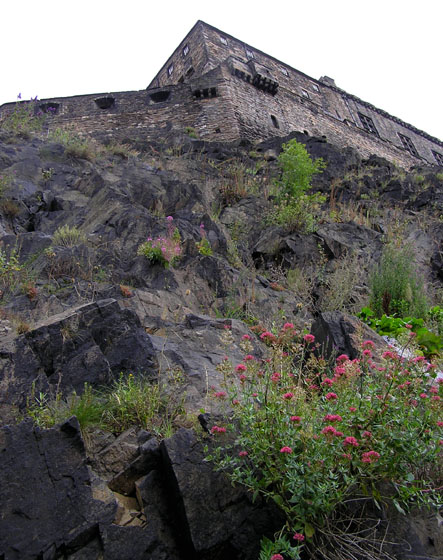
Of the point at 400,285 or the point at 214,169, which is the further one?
the point at 214,169

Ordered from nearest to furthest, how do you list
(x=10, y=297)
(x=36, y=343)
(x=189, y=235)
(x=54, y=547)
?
(x=54, y=547), (x=36, y=343), (x=10, y=297), (x=189, y=235)

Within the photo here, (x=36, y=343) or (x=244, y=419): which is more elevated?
(x=36, y=343)

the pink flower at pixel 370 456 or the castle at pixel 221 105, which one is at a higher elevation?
the castle at pixel 221 105

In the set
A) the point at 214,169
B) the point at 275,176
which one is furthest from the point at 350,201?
the point at 214,169

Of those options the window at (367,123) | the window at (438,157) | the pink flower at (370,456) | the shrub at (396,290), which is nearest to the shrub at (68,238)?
the shrub at (396,290)

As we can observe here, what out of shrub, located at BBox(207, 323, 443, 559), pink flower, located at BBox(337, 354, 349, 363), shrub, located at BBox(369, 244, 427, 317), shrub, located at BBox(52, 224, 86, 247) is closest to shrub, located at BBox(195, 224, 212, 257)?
shrub, located at BBox(52, 224, 86, 247)

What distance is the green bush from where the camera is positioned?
26.8ft

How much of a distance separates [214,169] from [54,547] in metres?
9.85

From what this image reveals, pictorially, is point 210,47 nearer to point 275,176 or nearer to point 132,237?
point 275,176

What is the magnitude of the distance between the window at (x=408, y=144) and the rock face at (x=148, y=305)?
49.8ft

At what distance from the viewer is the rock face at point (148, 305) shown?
2.25 metres

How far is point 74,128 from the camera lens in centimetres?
1581

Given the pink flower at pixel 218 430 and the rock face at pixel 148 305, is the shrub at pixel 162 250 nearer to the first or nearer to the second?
the rock face at pixel 148 305

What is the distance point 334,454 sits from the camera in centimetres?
229
